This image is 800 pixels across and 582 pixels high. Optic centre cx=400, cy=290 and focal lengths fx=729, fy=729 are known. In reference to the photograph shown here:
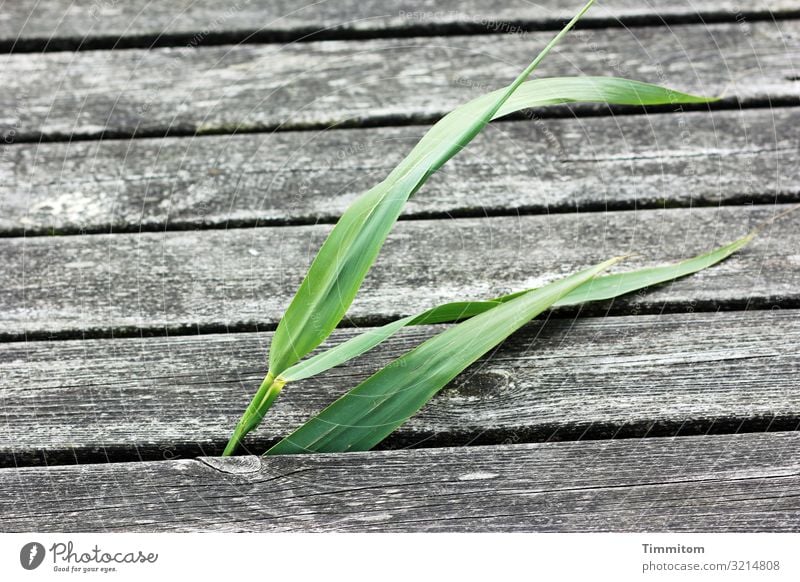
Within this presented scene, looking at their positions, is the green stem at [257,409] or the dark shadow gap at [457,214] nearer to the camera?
the green stem at [257,409]

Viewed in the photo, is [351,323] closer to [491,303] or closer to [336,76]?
[491,303]

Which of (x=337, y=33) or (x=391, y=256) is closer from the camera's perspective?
(x=391, y=256)

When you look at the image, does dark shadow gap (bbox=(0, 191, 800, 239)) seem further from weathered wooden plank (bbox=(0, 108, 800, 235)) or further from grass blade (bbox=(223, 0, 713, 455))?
grass blade (bbox=(223, 0, 713, 455))

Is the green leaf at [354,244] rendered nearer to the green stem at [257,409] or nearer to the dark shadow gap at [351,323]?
the green stem at [257,409]
